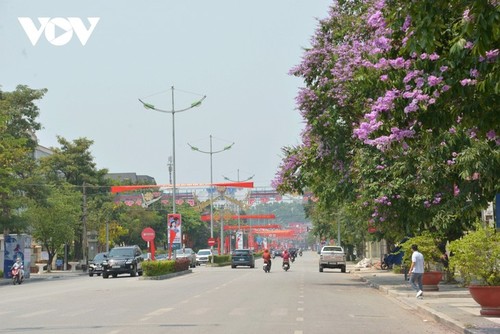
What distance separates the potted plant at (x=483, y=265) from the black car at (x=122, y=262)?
33295mm

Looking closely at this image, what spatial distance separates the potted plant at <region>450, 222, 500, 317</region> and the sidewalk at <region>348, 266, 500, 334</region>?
17.0 inches

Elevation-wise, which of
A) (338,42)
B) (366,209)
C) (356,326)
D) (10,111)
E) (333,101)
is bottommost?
(356,326)

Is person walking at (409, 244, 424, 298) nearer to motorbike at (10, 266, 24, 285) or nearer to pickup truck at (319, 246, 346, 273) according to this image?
motorbike at (10, 266, 24, 285)

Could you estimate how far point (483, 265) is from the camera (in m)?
18.3

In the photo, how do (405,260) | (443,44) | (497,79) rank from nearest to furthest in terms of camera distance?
1. (497,79)
2. (443,44)
3. (405,260)

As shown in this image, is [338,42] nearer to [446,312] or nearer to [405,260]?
[405,260]

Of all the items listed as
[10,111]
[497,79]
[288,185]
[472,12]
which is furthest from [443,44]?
[10,111]

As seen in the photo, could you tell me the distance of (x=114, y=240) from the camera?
339ft

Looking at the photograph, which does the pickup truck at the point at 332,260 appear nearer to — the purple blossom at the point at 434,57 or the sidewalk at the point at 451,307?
the sidewalk at the point at 451,307

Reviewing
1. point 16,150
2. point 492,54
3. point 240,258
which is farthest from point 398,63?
point 240,258

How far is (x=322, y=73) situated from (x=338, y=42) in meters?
1.40

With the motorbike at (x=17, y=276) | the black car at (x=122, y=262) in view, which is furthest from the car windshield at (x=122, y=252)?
the motorbike at (x=17, y=276)

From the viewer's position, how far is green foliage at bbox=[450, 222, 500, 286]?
59.5ft

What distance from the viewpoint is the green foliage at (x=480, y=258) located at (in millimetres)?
18141
